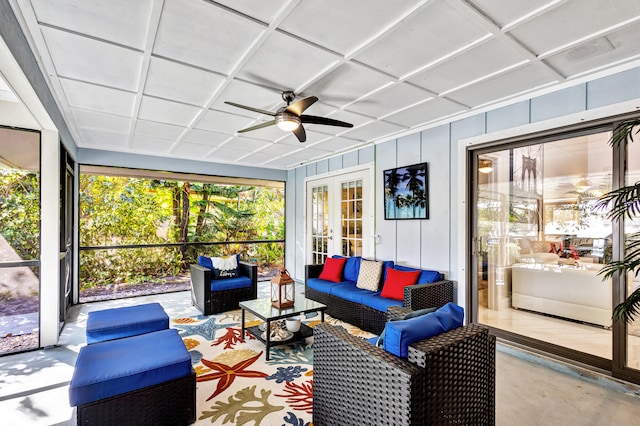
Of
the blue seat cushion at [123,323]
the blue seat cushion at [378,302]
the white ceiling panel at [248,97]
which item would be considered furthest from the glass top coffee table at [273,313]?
the white ceiling panel at [248,97]

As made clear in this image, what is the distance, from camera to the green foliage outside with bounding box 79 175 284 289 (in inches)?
253

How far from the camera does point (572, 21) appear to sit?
1.96m

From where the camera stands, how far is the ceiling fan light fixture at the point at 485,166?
3.61 metres

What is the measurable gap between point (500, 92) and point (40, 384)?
4.73m

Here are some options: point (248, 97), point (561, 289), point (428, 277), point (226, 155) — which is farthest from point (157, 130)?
point (561, 289)

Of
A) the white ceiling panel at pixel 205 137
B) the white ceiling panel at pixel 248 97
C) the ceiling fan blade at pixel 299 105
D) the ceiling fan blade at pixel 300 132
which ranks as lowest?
the ceiling fan blade at pixel 300 132

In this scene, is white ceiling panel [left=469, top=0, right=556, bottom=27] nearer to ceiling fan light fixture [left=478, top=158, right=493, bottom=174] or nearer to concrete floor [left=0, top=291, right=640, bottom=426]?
ceiling fan light fixture [left=478, top=158, right=493, bottom=174]

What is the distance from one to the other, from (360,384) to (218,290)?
320 cm

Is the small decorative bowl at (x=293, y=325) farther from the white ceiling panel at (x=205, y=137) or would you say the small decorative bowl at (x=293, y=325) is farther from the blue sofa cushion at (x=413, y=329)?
the white ceiling panel at (x=205, y=137)

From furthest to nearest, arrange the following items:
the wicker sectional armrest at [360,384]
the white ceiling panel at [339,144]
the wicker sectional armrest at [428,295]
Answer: the white ceiling panel at [339,144]
the wicker sectional armrest at [428,295]
the wicker sectional armrest at [360,384]

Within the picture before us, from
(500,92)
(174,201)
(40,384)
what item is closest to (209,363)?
(40,384)

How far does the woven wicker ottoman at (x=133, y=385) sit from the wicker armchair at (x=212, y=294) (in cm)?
220

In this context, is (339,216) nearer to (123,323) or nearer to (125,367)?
(123,323)

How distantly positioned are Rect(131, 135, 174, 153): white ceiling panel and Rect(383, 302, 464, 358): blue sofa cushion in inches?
174
